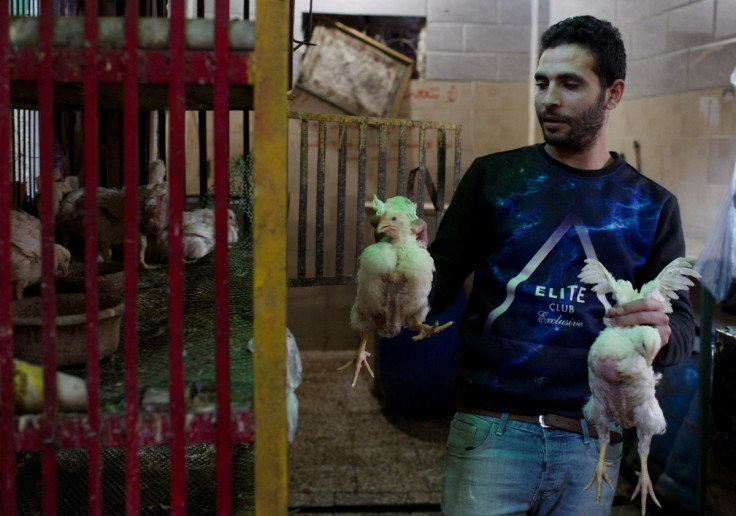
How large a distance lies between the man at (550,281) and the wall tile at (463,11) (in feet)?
12.6

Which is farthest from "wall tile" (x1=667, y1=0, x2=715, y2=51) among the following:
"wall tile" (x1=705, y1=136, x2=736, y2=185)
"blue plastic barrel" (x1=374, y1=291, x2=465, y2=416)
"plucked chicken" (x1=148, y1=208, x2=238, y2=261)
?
"plucked chicken" (x1=148, y1=208, x2=238, y2=261)

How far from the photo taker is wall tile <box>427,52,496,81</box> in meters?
5.54

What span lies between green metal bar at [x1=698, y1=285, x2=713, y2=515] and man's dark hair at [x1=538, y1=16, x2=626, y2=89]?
168 cm

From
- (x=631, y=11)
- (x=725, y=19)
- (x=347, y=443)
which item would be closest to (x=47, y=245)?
(x=347, y=443)

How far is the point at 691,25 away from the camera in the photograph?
3.91 m

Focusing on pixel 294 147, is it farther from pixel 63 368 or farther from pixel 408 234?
pixel 63 368

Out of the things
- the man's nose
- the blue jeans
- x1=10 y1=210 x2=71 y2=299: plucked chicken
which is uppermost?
the man's nose

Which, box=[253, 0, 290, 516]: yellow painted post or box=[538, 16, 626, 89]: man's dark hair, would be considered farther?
box=[538, 16, 626, 89]: man's dark hair

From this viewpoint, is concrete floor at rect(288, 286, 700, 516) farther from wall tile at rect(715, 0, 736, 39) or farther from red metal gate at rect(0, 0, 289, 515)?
wall tile at rect(715, 0, 736, 39)

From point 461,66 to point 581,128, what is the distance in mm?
3983

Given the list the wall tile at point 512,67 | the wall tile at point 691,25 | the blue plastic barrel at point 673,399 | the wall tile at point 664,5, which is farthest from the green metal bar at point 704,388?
the wall tile at point 512,67

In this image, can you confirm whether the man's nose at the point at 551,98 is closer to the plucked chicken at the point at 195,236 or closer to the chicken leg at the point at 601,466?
the chicken leg at the point at 601,466

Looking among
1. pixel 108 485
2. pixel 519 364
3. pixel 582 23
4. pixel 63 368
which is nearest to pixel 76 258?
pixel 108 485

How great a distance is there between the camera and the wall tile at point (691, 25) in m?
3.75
